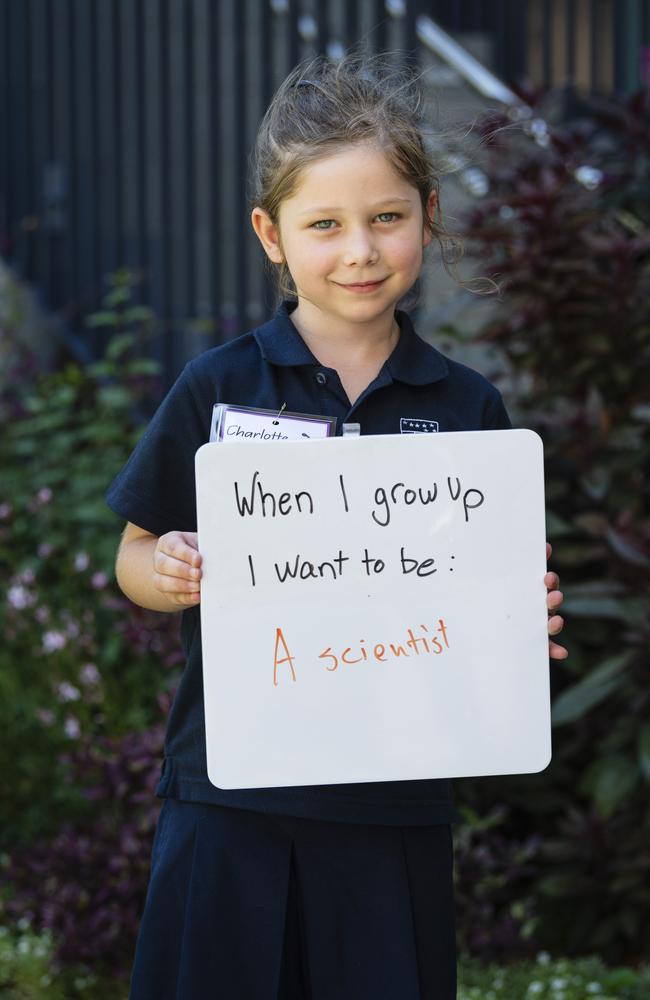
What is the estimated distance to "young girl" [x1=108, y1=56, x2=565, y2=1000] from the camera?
1743mm

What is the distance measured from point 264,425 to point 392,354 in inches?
9.0

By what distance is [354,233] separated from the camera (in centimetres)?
171

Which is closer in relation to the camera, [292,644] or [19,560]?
[292,644]

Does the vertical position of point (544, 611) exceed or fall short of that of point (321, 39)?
it falls short

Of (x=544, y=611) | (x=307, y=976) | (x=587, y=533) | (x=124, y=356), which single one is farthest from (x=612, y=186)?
(x=307, y=976)

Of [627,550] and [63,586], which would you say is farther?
[63,586]

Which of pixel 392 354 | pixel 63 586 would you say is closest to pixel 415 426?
pixel 392 354

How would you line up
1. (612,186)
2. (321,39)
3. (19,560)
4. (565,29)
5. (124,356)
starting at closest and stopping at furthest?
(612,186) → (19,560) → (321,39) → (124,356) → (565,29)

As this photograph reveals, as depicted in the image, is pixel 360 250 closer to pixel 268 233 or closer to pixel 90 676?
pixel 268 233

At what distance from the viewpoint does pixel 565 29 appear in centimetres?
642

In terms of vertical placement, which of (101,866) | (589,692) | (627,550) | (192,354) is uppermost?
(192,354)

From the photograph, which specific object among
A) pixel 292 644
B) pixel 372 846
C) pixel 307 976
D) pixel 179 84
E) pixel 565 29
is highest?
pixel 565 29

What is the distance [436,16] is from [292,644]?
18.8ft

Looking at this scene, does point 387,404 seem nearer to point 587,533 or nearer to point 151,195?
point 587,533
